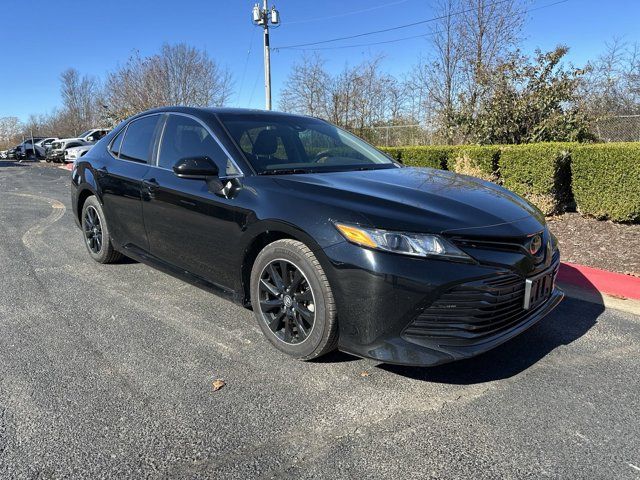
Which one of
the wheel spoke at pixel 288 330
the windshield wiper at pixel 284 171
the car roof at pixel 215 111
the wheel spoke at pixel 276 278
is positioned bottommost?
the wheel spoke at pixel 288 330

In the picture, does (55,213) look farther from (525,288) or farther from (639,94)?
(639,94)

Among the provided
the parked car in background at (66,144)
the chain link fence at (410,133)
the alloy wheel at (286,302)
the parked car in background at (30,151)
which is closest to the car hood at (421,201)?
the alloy wheel at (286,302)

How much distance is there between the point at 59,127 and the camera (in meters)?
52.1

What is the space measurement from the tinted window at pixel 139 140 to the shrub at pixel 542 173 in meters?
5.44

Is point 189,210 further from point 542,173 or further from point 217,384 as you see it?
point 542,173

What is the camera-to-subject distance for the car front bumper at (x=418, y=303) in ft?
8.20

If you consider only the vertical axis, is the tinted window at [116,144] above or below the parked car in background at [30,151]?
below

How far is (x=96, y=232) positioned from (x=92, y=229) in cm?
12

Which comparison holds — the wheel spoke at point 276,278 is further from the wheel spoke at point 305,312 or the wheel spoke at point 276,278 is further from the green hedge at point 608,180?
the green hedge at point 608,180

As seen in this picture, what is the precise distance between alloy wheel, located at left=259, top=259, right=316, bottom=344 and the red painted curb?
311 cm

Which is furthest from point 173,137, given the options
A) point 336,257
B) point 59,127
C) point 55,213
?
point 59,127

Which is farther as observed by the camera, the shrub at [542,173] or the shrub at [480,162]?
the shrub at [480,162]

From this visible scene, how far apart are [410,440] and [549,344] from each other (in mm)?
1580

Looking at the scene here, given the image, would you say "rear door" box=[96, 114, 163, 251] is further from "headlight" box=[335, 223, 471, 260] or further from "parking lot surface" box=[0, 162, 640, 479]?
"headlight" box=[335, 223, 471, 260]
